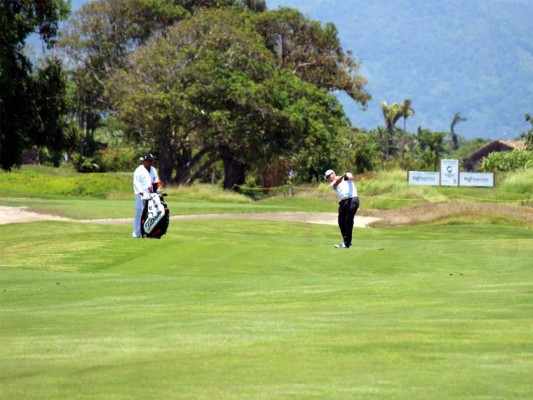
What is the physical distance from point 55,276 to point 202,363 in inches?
415

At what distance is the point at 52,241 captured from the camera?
25266 millimetres

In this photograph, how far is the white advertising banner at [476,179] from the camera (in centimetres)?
6981

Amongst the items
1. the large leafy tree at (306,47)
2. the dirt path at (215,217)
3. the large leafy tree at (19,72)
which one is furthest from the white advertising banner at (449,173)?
the large leafy tree at (306,47)

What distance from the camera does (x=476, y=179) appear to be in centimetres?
7012

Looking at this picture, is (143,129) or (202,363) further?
(143,129)

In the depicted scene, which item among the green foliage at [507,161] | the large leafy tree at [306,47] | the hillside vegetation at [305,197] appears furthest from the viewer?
the large leafy tree at [306,47]

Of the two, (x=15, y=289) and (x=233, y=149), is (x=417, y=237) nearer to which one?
(x=15, y=289)

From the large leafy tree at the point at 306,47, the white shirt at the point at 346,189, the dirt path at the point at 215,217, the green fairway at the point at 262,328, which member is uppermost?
the large leafy tree at the point at 306,47

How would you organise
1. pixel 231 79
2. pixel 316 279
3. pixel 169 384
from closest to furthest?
pixel 169 384 < pixel 316 279 < pixel 231 79

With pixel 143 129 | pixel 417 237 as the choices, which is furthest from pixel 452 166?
pixel 417 237

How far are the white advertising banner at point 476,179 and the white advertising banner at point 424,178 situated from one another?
5.46ft

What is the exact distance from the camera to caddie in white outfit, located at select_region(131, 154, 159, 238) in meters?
26.9

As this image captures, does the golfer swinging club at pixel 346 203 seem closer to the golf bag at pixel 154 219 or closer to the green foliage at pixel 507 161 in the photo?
the golf bag at pixel 154 219

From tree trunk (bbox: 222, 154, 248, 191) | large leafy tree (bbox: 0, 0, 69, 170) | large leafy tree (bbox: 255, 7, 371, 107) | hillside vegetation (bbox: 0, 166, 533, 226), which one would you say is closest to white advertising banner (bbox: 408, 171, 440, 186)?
hillside vegetation (bbox: 0, 166, 533, 226)
